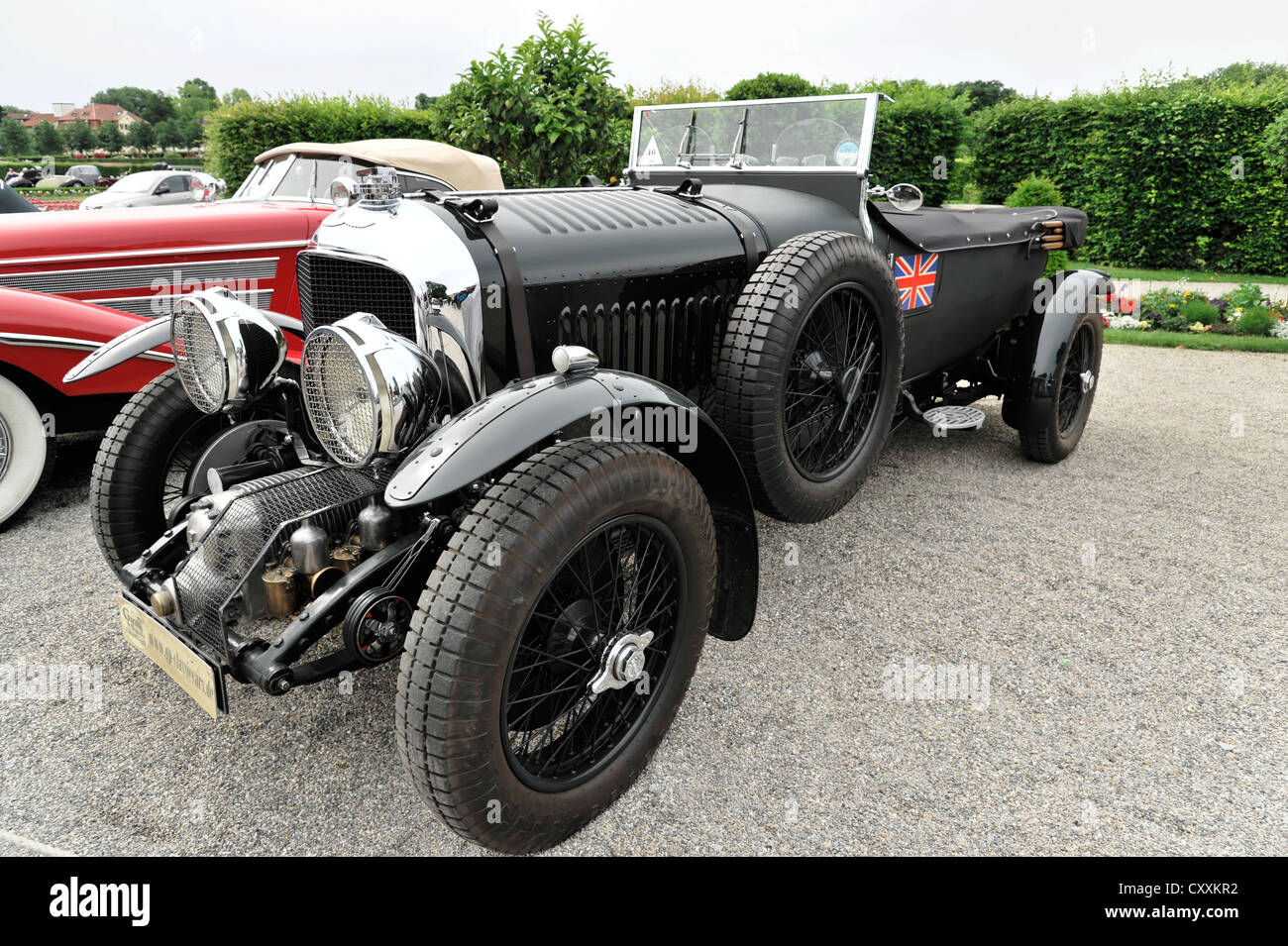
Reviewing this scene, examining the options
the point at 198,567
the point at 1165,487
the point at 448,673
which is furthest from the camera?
the point at 1165,487

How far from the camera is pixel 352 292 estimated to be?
2.79 metres

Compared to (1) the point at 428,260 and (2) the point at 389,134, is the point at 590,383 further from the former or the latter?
(2) the point at 389,134

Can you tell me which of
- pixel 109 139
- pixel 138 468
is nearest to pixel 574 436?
pixel 138 468

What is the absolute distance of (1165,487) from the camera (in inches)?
190

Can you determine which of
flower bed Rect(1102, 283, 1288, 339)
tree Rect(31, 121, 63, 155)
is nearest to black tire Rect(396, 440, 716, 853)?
flower bed Rect(1102, 283, 1288, 339)

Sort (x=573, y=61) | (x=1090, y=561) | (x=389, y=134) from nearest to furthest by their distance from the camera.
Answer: (x=1090, y=561)
(x=573, y=61)
(x=389, y=134)

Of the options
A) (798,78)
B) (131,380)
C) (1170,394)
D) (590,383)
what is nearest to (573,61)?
(131,380)

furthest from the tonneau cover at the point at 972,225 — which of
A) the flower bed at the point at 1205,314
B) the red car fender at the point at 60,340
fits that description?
the flower bed at the point at 1205,314

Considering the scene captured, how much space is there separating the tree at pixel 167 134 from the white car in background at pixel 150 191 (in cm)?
4544

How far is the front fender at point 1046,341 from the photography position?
4.73 metres

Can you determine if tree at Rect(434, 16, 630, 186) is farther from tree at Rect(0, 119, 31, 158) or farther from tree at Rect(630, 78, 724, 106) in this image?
tree at Rect(0, 119, 31, 158)

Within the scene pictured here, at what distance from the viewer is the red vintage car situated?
4.09 m
